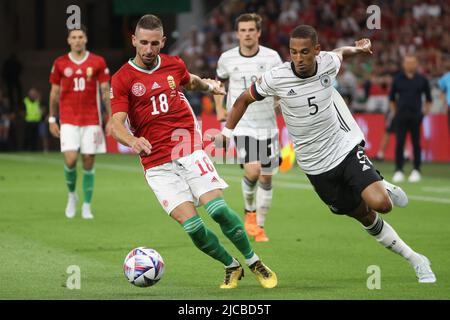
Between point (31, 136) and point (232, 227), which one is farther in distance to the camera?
point (31, 136)

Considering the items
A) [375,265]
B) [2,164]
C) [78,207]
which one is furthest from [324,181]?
[2,164]

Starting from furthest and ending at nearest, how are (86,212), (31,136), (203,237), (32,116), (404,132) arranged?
1. (31,136)
2. (32,116)
3. (404,132)
4. (86,212)
5. (203,237)

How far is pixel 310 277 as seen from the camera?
980cm

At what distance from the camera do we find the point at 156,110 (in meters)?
9.30

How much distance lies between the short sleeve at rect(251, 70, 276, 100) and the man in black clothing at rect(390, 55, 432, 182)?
11707 millimetres

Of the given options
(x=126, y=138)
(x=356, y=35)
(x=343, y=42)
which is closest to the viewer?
(x=126, y=138)

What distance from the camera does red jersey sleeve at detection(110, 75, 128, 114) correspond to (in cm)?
913

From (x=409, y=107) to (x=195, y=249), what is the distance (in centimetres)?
990

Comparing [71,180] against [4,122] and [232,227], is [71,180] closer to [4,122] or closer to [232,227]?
[232,227]

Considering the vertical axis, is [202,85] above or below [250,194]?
above

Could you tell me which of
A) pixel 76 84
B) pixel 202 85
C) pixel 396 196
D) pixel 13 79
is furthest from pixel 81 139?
pixel 13 79

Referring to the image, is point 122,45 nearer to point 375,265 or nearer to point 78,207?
point 78,207

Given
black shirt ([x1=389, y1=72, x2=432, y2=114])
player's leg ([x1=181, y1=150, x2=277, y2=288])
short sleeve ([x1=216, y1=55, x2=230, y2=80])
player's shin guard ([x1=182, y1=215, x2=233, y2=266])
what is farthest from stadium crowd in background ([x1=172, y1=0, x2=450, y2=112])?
player's shin guard ([x1=182, y1=215, x2=233, y2=266])

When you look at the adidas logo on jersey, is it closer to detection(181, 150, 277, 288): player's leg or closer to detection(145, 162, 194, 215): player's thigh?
detection(181, 150, 277, 288): player's leg
